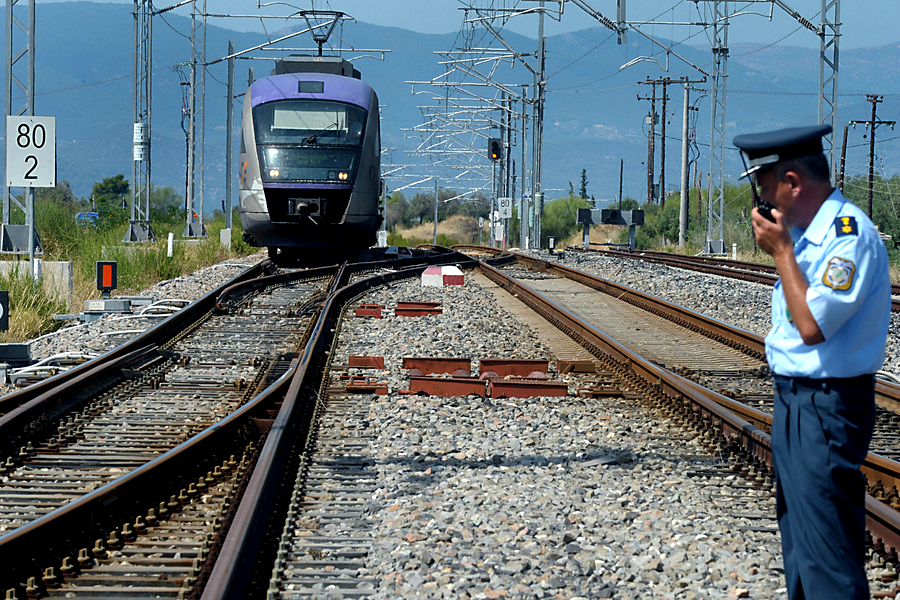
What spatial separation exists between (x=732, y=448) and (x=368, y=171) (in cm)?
1411

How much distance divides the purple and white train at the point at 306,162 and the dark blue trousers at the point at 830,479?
16329 millimetres

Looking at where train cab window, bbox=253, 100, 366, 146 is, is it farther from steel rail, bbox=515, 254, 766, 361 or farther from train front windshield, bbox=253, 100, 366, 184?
steel rail, bbox=515, 254, 766, 361

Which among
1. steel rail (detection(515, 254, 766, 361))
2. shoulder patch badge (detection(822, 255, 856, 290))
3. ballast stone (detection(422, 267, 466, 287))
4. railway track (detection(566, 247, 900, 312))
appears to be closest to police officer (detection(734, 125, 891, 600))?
shoulder patch badge (detection(822, 255, 856, 290))

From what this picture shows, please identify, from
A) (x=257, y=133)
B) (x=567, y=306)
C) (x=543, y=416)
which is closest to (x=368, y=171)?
(x=257, y=133)

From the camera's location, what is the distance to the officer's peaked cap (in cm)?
303

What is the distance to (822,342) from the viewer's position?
2.96m

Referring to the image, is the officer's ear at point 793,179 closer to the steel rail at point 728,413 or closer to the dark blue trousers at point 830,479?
the dark blue trousers at point 830,479

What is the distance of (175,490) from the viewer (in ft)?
17.1

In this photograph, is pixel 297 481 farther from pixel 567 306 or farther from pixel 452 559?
pixel 567 306

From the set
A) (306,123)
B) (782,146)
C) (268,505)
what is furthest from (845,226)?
(306,123)

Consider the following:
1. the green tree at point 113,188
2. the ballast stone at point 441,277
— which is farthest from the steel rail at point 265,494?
the green tree at point 113,188

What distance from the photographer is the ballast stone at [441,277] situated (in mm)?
17562

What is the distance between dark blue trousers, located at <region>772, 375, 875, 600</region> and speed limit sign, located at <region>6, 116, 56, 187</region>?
36.4 ft

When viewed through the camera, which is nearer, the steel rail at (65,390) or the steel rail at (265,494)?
the steel rail at (265,494)
